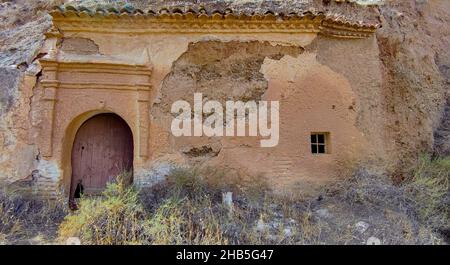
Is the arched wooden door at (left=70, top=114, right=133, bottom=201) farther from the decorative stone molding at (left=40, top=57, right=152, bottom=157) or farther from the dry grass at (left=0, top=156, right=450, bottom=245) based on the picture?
the dry grass at (left=0, top=156, right=450, bottom=245)

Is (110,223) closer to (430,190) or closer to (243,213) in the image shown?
(243,213)

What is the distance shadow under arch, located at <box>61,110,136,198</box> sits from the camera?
248 inches

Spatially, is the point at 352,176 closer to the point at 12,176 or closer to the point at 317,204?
the point at 317,204

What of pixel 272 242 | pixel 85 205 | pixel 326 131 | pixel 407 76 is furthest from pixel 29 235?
pixel 407 76

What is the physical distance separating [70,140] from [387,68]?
708 cm

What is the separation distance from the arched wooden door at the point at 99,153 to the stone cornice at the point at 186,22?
1.87 m

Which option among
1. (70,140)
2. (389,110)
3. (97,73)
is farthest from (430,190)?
(70,140)

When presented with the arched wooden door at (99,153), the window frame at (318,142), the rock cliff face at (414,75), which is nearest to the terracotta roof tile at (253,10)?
the rock cliff face at (414,75)

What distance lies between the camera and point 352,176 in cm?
651

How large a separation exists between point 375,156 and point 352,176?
741 millimetres

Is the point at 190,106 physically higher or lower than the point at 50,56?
lower

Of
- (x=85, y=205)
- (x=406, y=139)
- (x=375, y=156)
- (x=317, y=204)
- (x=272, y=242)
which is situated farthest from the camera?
(x=406, y=139)

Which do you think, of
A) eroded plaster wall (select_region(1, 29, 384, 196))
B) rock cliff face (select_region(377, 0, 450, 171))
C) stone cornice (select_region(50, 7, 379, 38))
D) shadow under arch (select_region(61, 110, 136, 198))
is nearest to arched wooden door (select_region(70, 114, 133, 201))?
shadow under arch (select_region(61, 110, 136, 198))

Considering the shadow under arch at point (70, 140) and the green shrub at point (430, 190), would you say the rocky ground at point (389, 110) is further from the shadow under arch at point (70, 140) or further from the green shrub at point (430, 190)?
the shadow under arch at point (70, 140)
